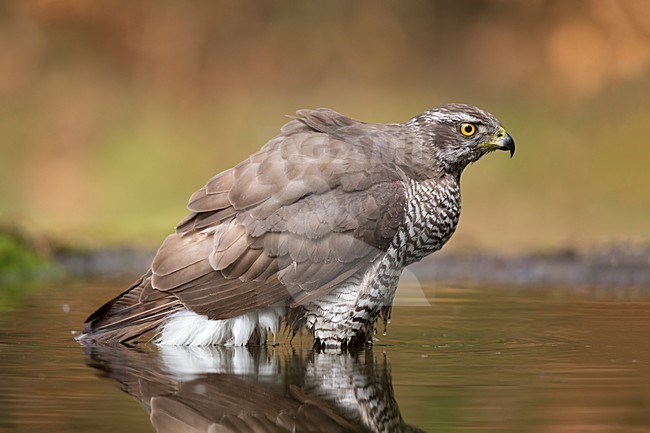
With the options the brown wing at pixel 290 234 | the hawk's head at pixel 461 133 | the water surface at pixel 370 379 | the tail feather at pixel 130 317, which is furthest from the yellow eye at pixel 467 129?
the tail feather at pixel 130 317

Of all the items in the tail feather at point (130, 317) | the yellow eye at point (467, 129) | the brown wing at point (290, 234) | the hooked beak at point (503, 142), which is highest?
the yellow eye at point (467, 129)

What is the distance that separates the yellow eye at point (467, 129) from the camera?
7285mm

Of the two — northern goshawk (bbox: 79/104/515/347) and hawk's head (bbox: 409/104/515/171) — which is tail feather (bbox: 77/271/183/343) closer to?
northern goshawk (bbox: 79/104/515/347)

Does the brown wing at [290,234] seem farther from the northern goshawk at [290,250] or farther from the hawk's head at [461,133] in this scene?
the hawk's head at [461,133]

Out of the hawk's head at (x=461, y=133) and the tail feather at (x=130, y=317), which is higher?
the hawk's head at (x=461, y=133)

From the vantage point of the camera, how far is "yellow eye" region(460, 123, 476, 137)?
7.29 metres

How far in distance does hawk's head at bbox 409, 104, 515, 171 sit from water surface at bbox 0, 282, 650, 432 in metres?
1.02

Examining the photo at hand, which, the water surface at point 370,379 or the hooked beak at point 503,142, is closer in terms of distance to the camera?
the water surface at point 370,379

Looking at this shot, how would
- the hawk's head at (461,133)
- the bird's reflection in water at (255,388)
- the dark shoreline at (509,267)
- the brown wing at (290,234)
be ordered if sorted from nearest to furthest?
1. the bird's reflection in water at (255,388)
2. the brown wing at (290,234)
3. the hawk's head at (461,133)
4. the dark shoreline at (509,267)

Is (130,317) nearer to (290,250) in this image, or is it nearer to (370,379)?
(290,250)

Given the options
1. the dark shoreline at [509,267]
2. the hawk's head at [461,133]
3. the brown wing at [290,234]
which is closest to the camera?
the brown wing at [290,234]

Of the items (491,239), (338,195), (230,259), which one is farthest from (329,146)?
(491,239)

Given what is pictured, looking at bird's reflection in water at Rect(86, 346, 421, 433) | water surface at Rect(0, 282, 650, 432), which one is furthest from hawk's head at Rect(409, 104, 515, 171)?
bird's reflection in water at Rect(86, 346, 421, 433)

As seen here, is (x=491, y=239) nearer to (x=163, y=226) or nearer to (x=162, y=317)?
(x=163, y=226)
